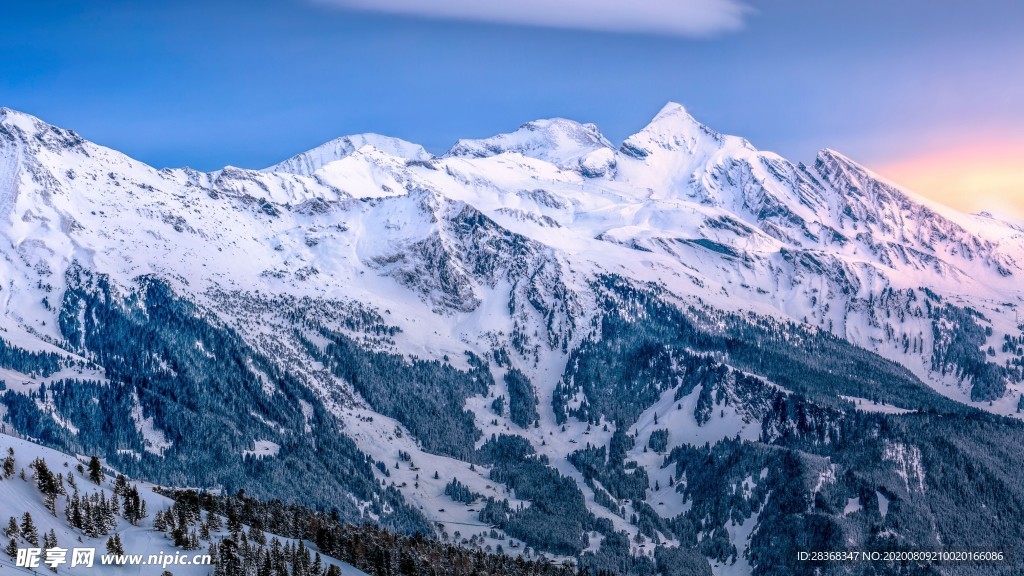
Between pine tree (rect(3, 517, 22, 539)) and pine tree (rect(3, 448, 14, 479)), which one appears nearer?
pine tree (rect(3, 517, 22, 539))

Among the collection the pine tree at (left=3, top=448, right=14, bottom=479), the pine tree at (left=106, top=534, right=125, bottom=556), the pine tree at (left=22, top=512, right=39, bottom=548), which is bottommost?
the pine tree at (left=106, top=534, right=125, bottom=556)

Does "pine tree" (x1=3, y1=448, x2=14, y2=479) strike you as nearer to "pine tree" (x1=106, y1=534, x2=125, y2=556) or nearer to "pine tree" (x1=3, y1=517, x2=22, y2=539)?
"pine tree" (x1=3, y1=517, x2=22, y2=539)

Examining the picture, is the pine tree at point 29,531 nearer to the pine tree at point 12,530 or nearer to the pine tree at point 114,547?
the pine tree at point 12,530

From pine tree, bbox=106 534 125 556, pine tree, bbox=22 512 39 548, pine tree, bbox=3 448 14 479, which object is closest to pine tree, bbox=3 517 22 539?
pine tree, bbox=22 512 39 548

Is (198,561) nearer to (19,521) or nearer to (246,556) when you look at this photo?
(246,556)

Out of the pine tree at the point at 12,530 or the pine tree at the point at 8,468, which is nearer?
the pine tree at the point at 12,530

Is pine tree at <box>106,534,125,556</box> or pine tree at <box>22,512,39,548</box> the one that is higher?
pine tree at <box>22,512,39,548</box>

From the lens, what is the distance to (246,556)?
198750mm

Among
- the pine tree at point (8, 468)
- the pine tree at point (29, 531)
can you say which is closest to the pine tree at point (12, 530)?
the pine tree at point (29, 531)

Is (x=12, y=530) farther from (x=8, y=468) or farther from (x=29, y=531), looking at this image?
(x=8, y=468)

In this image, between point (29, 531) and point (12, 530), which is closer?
point (12, 530)

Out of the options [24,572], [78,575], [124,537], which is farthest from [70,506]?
[24,572]

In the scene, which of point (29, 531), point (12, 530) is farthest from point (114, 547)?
point (12, 530)

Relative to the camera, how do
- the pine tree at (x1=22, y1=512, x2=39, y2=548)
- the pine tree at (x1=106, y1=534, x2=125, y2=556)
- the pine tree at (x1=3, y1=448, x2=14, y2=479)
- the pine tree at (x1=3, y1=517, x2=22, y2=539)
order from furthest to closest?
the pine tree at (x1=3, y1=448, x2=14, y2=479)
the pine tree at (x1=106, y1=534, x2=125, y2=556)
the pine tree at (x1=22, y1=512, x2=39, y2=548)
the pine tree at (x1=3, y1=517, x2=22, y2=539)
